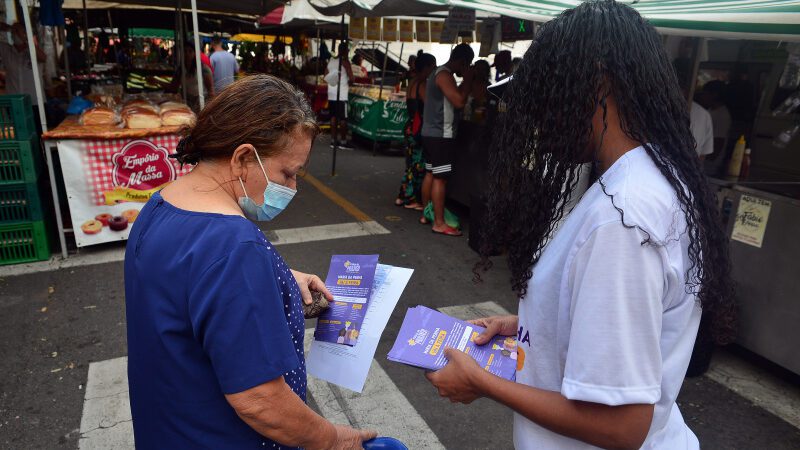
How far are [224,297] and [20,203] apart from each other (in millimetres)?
4970

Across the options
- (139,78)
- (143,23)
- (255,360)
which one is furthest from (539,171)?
(143,23)

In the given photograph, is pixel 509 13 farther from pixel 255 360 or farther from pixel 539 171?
pixel 255 360

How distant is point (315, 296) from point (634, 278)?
110 cm

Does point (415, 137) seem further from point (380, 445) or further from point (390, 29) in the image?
point (380, 445)

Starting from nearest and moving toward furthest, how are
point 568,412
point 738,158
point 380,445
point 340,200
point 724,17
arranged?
point 568,412
point 380,445
point 724,17
point 738,158
point 340,200

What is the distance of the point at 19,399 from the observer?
3127mm

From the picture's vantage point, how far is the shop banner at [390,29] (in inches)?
410

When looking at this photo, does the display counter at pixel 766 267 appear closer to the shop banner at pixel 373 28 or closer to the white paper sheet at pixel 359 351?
the white paper sheet at pixel 359 351

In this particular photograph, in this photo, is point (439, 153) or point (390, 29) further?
point (390, 29)

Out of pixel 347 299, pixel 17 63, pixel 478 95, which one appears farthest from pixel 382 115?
pixel 347 299

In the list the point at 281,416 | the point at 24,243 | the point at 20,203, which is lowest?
the point at 24,243

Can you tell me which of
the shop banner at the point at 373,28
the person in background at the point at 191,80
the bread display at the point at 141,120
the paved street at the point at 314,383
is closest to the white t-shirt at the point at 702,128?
the paved street at the point at 314,383

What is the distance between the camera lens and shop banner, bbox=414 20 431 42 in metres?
10.2

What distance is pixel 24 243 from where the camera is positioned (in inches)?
199
